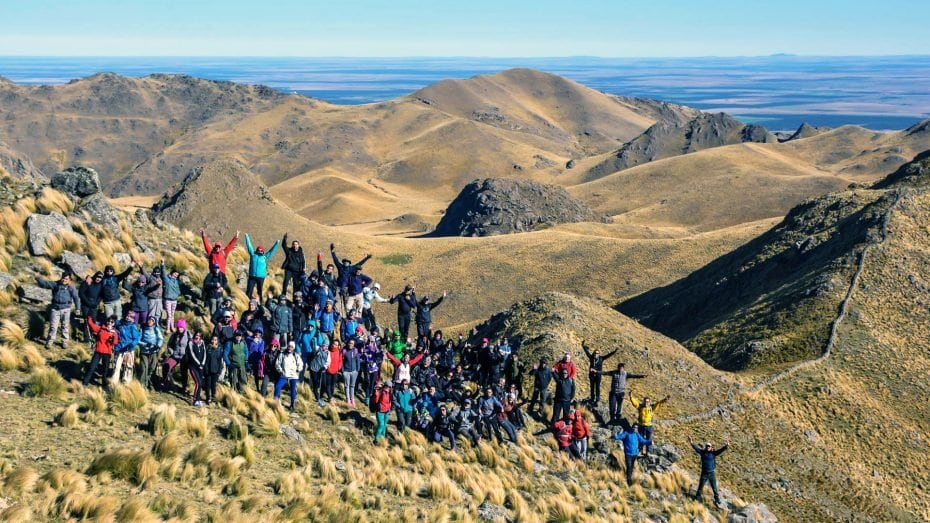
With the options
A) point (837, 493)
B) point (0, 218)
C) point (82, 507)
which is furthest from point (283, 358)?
point (837, 493)

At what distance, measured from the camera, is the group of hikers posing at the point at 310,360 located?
18.2 m

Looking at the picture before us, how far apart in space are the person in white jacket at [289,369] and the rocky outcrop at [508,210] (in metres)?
82.6

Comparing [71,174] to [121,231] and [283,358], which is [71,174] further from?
[283,358]

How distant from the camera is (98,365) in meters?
17.8

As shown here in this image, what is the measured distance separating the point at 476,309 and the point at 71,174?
38.9m

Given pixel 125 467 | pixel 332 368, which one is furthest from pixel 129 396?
pixel 332 368

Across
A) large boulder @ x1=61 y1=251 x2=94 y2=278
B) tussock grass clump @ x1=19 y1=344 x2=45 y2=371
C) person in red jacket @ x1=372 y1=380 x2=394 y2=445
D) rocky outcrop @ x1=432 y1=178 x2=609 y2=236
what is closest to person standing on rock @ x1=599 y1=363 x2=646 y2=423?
person in red jacket @ x1=372 y1=380 x2=394 y2=445

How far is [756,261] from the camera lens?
5000cm

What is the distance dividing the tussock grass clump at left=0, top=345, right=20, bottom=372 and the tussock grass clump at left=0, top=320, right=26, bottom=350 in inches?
24.2

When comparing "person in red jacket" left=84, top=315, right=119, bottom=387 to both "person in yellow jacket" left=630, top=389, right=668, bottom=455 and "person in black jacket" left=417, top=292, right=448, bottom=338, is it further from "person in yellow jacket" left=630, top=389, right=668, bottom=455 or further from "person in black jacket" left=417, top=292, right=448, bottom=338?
"person in yellow jacket" left=630, top=389, right=668, bottom=455

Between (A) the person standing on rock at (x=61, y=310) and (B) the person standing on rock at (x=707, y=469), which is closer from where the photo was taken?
(A) the person standing on rock at (x=61, y=310)

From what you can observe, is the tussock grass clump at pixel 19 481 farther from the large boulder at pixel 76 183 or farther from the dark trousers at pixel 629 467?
the large boulder at pixel 76 183

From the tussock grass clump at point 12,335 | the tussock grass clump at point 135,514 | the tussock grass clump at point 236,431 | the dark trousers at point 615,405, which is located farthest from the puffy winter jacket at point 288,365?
the dark trousers at point 615,405

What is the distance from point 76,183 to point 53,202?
3709 millimetres
